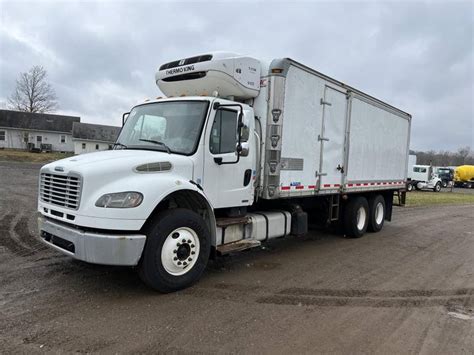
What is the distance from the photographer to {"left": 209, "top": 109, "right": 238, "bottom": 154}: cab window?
5625mm

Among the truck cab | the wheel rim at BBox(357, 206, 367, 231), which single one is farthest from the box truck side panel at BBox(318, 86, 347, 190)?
the truck cab

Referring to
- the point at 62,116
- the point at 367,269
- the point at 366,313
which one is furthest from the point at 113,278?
the point at 62,116

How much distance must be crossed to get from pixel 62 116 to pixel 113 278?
200ft

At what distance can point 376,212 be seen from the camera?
10.8 meters

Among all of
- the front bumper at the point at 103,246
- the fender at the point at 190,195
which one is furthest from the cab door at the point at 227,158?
the front bumper at the point at 103,246

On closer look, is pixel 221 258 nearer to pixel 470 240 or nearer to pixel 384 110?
pixel 384 110

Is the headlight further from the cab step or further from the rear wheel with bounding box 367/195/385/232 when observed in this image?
the rear wheel with bounding box 367/195/385/232

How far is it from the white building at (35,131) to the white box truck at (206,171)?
5398cm

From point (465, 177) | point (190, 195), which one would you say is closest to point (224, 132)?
point (190, 195)

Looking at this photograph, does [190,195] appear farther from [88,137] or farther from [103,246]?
[88,137]

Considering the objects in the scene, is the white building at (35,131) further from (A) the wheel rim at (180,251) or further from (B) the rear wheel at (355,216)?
(A) the wheel rim at (180,251)

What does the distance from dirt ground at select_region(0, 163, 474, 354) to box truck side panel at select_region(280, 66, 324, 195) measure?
5.11ft

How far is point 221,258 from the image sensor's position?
6.91 m

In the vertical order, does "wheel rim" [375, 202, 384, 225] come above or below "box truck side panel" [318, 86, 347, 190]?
below
